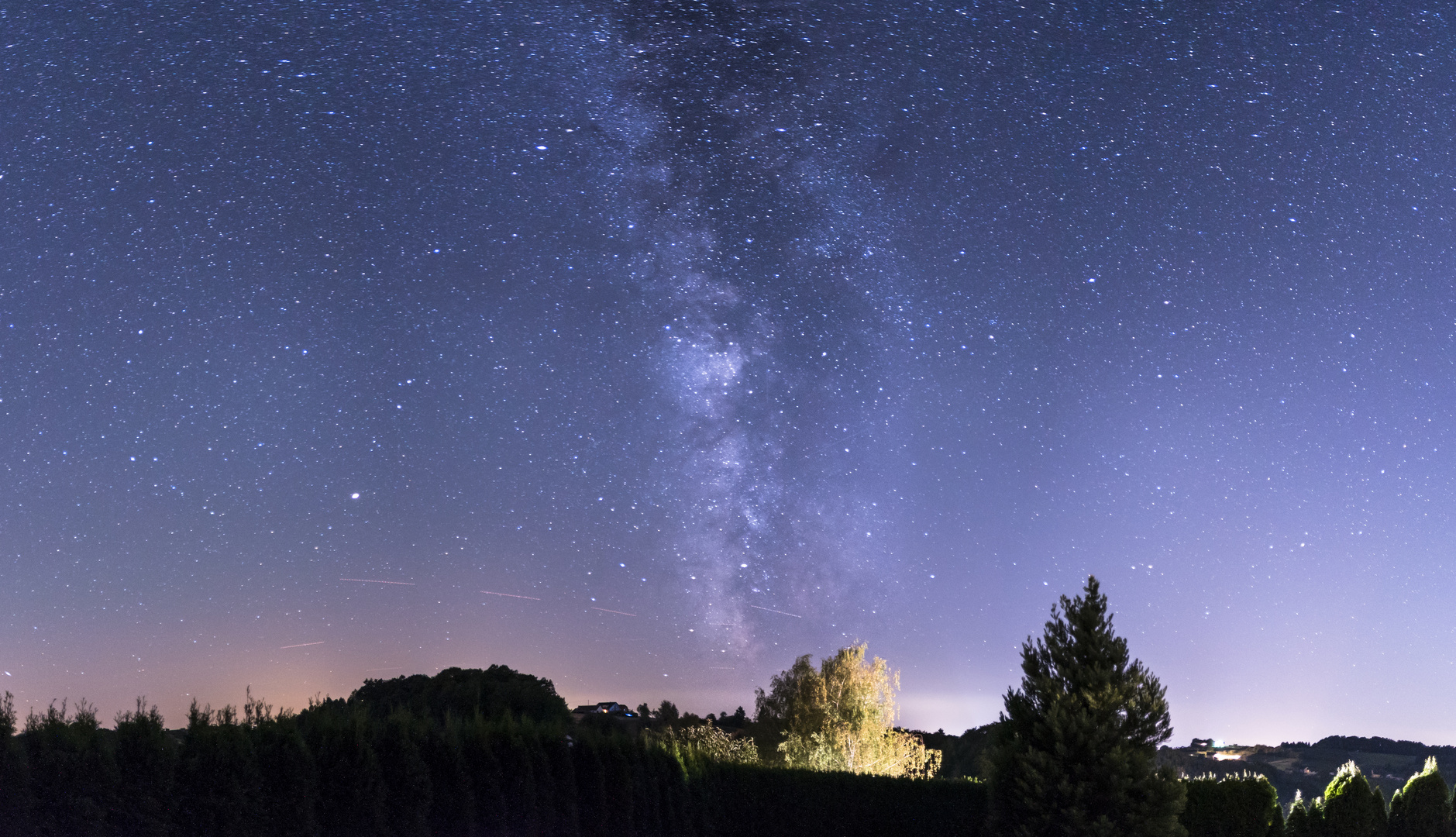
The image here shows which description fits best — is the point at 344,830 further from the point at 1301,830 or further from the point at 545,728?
the point at 1301,830

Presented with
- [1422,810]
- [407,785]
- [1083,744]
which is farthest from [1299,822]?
[407,785]

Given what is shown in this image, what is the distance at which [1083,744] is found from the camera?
63.6 feet

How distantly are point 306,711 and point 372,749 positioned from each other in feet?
3.75

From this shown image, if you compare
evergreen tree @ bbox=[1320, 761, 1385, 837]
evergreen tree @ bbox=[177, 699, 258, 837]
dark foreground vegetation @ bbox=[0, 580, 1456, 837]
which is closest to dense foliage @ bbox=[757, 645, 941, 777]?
dark foreground vegetation @ bbox=[0, 580, 1456, 837]

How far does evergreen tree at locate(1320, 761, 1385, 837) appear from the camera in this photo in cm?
2331

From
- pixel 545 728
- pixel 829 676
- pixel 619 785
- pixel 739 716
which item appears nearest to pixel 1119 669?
pixel 619 785

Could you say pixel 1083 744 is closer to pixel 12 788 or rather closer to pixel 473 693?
pixel 12 788

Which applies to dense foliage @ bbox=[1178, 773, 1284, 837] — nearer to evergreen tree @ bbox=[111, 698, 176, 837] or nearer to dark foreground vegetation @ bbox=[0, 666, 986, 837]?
dark foreground vegetation @ bbox=[0, 666, 986, 837]

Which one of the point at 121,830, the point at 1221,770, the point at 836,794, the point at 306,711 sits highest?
the point at 306,711

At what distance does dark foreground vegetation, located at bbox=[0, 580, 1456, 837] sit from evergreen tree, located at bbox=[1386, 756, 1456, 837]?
43 mm

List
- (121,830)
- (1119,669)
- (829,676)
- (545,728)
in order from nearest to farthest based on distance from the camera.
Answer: (121,830) → (545,728) → (1119,669) → (829,676)

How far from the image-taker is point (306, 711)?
1414cm

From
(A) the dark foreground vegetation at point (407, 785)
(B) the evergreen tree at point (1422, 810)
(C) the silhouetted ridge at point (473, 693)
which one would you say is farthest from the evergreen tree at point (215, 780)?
(C) the silhouetted ridge at point (473, 693)

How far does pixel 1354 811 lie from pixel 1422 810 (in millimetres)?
1736
